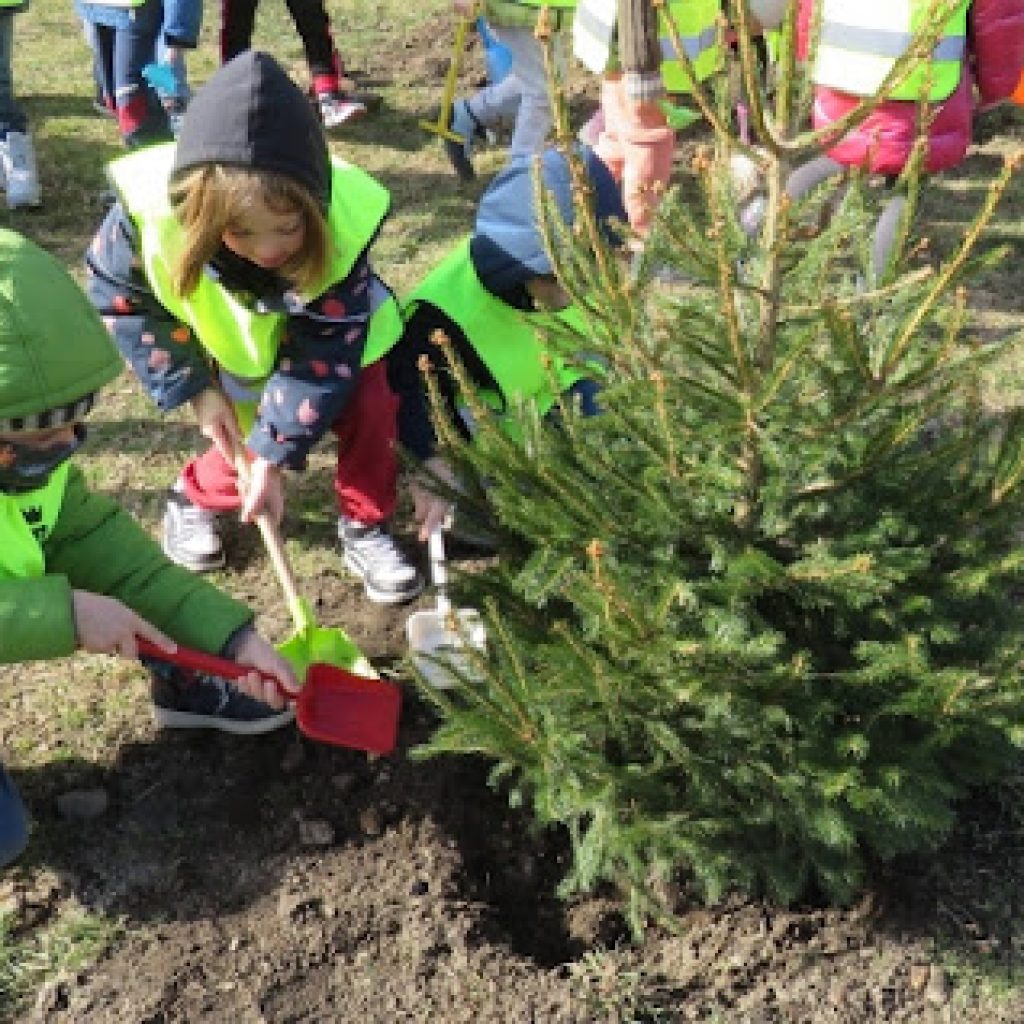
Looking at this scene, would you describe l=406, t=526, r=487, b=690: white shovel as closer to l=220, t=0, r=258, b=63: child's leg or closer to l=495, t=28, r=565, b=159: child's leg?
l=495, t=28, r=565, b=159: child's leg

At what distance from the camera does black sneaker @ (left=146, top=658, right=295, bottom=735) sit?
2.72 meters

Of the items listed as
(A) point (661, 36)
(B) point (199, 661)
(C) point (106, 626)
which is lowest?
(B) point (199, 661)

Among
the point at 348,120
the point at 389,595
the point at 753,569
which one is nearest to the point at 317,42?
the point at 348,120

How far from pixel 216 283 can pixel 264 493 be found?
1.56 feet

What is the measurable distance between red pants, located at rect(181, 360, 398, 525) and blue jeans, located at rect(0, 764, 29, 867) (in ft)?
3.45

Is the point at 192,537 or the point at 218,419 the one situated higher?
the point at 218,419

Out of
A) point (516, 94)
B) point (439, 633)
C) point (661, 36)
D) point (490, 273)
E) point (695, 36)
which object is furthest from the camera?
point (516, 94)

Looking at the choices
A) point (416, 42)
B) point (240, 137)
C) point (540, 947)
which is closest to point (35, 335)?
point (240, 137)

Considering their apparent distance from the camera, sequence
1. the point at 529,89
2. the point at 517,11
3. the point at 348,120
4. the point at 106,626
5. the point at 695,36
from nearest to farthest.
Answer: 1. the point at 106,626
2. the point at 695,36
3. the point at 517,11
4. the point at 529,89
5. the point at 348,120

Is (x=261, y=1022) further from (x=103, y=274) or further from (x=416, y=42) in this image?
(x=416, y=42)

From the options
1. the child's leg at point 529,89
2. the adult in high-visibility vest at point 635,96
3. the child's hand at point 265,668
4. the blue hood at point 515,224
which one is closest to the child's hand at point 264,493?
the child's hand at point 265,668

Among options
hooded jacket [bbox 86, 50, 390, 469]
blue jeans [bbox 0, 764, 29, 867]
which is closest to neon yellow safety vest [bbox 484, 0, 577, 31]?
hooded jacket [bbox 86, 50, 390, 469]

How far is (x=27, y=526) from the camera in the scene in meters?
2.41

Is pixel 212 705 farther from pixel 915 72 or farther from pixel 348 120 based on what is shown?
pixel 348 120
